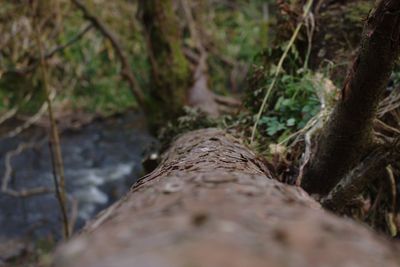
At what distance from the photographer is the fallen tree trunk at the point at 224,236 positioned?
515mm

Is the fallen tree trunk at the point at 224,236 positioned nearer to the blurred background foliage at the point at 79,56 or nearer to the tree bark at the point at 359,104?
the tree bark at the point at 359,104

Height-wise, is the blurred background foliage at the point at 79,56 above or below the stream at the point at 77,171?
above

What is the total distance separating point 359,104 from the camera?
51.3 inches

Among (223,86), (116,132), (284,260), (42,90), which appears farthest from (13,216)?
(284,260)

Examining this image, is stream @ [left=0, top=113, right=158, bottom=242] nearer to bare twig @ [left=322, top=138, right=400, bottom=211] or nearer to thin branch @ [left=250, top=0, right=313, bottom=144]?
thin branch @ [left=250, top=0, right=313, bottom=144]

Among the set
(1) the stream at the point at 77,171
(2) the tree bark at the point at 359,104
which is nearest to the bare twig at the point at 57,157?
(1) the stream at the point at 77,171

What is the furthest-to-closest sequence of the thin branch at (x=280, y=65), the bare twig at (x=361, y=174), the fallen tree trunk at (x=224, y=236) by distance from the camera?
the thin branch at (x=280, y=65) → the bare twig at (x=361, y=174) → the fallen tree trunk at (x=224, y=236)

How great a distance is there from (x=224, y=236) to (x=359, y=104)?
855 millimetres

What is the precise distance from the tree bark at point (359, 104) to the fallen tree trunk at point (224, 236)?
0.57 metres

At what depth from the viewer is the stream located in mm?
4836

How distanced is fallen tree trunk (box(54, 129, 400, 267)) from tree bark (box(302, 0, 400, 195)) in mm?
571

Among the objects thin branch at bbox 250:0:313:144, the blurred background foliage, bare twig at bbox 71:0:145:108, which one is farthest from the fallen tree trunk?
the blurred background foliage

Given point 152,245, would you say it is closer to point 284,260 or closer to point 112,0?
point 284,260

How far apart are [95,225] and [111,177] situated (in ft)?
14.8
